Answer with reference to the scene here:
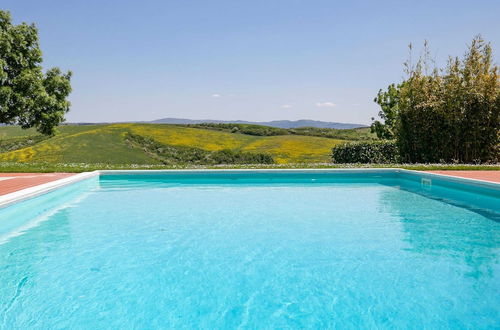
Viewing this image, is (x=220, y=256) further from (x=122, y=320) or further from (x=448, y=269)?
(x=448, y=269)

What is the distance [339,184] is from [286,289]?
7.53 m

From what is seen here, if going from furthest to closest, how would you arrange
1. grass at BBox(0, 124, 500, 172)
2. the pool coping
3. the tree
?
grass at BBox(0, 124, 500, 172) → the tree → the pool coping

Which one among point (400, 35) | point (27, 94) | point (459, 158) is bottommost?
point (459, 158)

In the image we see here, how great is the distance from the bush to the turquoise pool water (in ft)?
21.1

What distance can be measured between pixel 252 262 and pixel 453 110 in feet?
34.8

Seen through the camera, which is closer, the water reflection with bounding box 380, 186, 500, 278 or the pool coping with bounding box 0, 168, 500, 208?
the water reflection with bounding box 380, 186, 500, 278

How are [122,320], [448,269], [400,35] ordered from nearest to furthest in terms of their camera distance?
1. [122,320]
2. [448,269]
3. [400,35]

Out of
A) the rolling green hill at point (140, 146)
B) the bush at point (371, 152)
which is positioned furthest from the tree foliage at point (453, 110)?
the rolling green hill at point (140, 146)

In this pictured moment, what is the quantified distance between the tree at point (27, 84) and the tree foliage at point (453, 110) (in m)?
13.9

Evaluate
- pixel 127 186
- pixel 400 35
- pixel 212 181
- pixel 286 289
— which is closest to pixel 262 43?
pixel 400 35

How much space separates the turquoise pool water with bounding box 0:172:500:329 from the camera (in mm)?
2898

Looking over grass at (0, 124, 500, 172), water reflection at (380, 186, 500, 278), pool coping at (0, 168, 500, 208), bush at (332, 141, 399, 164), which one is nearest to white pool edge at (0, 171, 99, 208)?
pool coping at (0, 168, 500, 208)

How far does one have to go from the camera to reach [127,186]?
1026cm

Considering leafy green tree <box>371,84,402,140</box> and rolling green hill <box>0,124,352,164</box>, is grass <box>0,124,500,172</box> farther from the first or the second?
leafy green tree <box>371,84,402,140</box>
